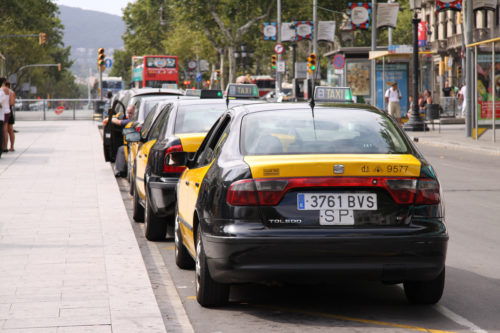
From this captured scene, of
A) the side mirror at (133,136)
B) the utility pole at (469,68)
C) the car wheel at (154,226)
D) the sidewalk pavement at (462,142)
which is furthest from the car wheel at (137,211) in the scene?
the utility pole at (469,68)

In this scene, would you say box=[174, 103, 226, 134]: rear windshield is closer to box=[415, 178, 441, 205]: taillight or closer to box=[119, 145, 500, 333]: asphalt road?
box=[119, 145, 500, 333]: asphalt road

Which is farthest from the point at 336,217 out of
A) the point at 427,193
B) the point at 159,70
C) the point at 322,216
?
the point at 159,70

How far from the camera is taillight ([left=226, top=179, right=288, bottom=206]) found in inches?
231

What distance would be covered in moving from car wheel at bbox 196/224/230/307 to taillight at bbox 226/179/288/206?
57 cm

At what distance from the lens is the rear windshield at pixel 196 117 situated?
9.93m

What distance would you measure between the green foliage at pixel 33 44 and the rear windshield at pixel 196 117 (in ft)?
127

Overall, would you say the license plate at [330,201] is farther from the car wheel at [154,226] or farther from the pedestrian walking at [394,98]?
the pedestrian walking at [394,98]

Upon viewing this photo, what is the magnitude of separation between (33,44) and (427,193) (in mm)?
84252

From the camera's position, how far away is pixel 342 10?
71.7m

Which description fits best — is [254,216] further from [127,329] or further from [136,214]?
[136,214]

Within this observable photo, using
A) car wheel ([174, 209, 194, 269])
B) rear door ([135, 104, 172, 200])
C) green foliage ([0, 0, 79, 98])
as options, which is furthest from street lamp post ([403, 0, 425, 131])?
car wheel ([174, 209, 194, 269])

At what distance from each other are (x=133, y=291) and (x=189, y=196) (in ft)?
2.97

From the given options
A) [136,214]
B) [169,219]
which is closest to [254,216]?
[169,219]

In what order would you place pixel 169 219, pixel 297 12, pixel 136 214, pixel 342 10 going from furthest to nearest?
pixel 297 12 → pixel 342 10 → pixel 136 214 → pixel 169 219
